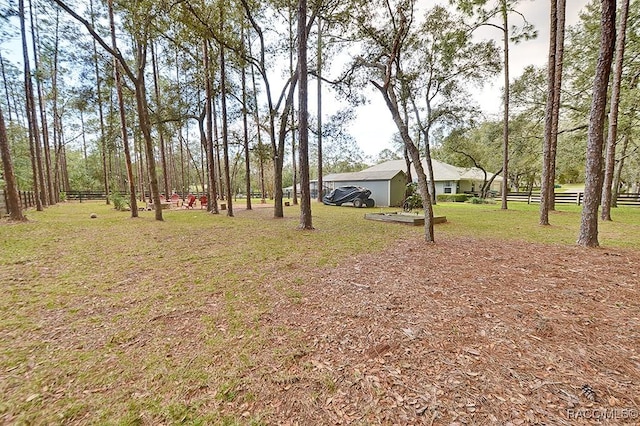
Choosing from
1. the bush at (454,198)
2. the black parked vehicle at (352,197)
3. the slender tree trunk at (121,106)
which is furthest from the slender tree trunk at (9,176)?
the bush at (454,198)

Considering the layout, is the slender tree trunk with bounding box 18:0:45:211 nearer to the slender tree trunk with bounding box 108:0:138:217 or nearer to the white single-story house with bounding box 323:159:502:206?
the slender tree trunk with bounding box 108:0:138:217

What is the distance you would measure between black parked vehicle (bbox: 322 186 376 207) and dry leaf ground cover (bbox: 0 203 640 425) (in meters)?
12.1

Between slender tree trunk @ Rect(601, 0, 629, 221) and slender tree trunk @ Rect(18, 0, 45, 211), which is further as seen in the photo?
slender tree trunk @ Rect(18, 0, 45, 211)

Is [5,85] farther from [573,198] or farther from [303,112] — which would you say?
[573,198]

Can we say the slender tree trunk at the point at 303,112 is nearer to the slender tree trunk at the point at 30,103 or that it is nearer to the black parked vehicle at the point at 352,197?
the black parked vehicle at the point at 352,197

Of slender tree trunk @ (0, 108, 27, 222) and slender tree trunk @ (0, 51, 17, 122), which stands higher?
slender tree trunk @ (0, 51, 17, 122)

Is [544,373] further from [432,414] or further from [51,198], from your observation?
[51,198]

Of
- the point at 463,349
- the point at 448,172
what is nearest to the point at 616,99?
the point at 463,349

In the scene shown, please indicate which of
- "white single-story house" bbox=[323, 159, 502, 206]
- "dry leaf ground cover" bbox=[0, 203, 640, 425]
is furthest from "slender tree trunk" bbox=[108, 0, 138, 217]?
"white single-story house" bbox=[323, 159, 502, 206]

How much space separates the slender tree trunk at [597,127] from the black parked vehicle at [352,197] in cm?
1173

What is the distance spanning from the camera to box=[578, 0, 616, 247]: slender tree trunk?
4.52 metres

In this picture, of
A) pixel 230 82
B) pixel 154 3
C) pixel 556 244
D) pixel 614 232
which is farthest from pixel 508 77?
pixel 154 3

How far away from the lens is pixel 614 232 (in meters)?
6.71

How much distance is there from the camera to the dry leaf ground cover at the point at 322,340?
1561 millimetres
